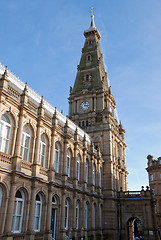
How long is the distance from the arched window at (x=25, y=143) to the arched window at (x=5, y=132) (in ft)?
7.30

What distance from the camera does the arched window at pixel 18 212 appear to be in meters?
21.0

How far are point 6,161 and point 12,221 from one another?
16.3 ft

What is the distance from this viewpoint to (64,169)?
30.1m

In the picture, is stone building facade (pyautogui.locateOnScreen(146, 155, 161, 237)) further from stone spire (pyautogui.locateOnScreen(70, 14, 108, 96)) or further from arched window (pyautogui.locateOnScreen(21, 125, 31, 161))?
arched window (pyautogui.locateOnScreen(21, 125, 31, 161))

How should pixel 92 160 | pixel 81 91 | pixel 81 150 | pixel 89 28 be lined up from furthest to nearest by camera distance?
pixel 89 28, pixel 81 91, pixel 92 160, pixel 81 150

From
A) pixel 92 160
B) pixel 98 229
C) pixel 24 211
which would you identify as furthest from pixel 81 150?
pixel 24 211

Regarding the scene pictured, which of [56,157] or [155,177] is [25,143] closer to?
[56,157]

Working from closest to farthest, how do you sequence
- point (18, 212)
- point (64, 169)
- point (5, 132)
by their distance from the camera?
point (18, 212) < point (5, 132) < point (64, 169)

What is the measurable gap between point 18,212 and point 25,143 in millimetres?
6407

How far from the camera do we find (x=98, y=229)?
3850cm

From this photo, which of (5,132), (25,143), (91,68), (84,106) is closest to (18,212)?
(25,143)

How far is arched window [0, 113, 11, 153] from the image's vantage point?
2135 centimetres

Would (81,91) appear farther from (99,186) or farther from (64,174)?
(64,174)

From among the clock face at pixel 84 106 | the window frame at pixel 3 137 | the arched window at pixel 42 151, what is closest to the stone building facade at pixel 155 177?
the clock face at pixel 84 106
